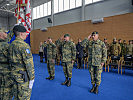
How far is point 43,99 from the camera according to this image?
2.34 metres

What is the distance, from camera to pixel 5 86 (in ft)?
4.82

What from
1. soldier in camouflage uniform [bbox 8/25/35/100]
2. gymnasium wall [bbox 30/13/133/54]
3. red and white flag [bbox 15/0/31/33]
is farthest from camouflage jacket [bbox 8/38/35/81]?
gymnasium wall [bbox 30/13/133/54]

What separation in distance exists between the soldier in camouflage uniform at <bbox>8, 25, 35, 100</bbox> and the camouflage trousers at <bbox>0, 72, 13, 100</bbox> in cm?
24

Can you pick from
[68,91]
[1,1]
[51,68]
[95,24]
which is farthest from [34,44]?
[68,91]

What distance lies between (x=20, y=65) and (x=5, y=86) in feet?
1.60

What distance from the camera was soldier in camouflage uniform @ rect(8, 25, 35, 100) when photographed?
1247mm

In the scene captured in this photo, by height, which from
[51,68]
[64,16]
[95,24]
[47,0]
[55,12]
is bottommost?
[51,68]

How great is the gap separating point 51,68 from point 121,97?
2281 millimetres

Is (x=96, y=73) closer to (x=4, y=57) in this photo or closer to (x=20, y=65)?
(x=20, y=65)

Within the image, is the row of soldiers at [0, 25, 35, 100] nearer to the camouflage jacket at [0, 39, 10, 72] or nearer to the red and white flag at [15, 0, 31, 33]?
the camouflage jacket at [0, 39, 10, 72]

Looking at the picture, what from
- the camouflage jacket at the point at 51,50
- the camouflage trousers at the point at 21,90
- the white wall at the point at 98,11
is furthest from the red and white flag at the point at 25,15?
the white wall at the point at 98,11

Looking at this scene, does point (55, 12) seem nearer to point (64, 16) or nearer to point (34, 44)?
point (64, 16)

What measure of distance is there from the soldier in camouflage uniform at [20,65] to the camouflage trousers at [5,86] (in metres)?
0.24

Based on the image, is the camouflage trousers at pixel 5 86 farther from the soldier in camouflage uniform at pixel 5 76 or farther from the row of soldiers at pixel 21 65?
the row of soldiers at pixel 21 65
